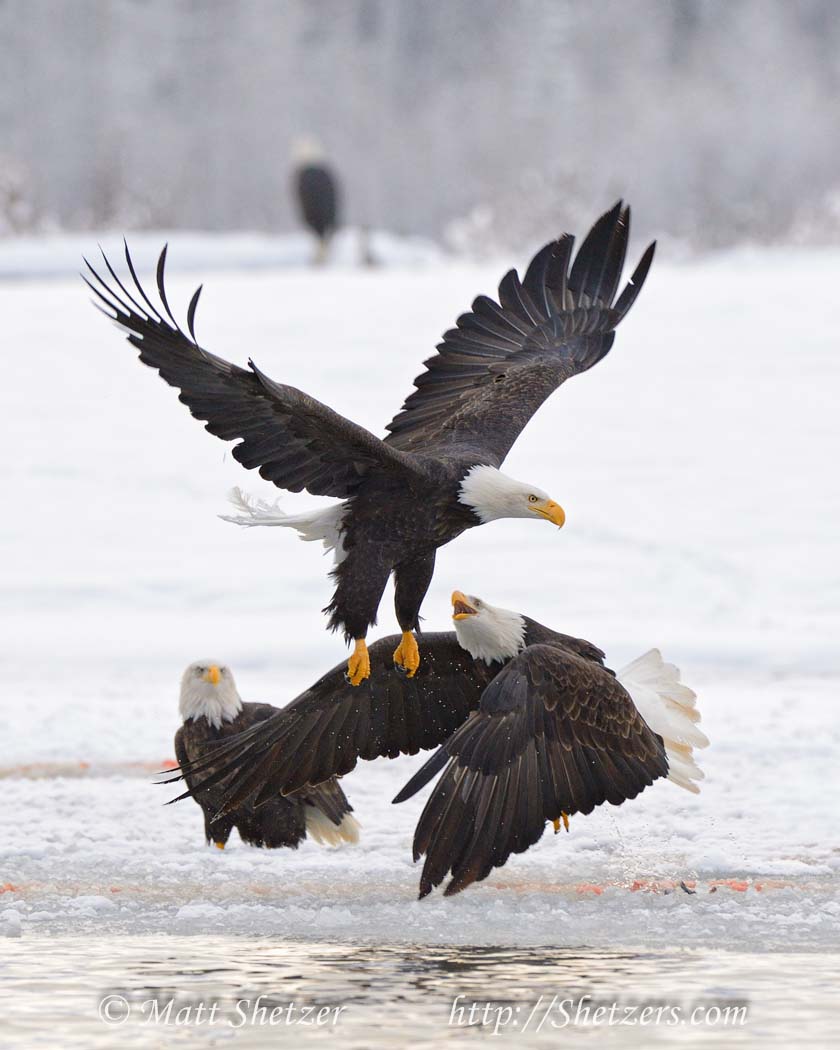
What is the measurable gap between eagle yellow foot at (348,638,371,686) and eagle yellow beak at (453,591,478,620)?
0.26 m

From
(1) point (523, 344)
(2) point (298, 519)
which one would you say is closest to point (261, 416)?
(2) point (298, 519)

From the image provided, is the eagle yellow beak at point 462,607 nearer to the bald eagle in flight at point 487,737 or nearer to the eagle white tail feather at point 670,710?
the bald eagle in flight at point 487,737

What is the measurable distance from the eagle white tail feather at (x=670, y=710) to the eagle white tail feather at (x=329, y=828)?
0.85m

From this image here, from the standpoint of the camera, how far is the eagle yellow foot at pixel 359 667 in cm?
489

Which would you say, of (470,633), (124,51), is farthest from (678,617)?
(124,51)

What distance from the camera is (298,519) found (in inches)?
200

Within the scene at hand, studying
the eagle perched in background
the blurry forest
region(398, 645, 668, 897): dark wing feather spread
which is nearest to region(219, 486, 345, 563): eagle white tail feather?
region(398, 645, 668, 897): dark wing feather spread

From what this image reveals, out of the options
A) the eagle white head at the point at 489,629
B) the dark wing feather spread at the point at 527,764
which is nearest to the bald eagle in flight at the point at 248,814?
the eagle white head at the point at 489,629

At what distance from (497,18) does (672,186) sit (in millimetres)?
17255

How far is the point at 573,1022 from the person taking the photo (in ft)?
12.6

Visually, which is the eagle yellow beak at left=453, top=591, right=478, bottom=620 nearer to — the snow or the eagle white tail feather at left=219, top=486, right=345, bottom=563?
the eagle white tail feather at left=219, top=486, right=345, bottom=563

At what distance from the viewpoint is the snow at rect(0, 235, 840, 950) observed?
489cm

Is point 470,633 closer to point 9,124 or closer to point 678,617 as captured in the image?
point 678,617

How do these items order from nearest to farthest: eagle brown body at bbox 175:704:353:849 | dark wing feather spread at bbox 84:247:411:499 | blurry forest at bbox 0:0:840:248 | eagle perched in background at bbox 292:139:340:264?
dark wing feather spread at bbox 84:247:411:499, eagle brown body at bbox 175:704:353:849, eagle perched in background at bbox 292:139:340:264, blurry forest at bbox 0:0:840:248
